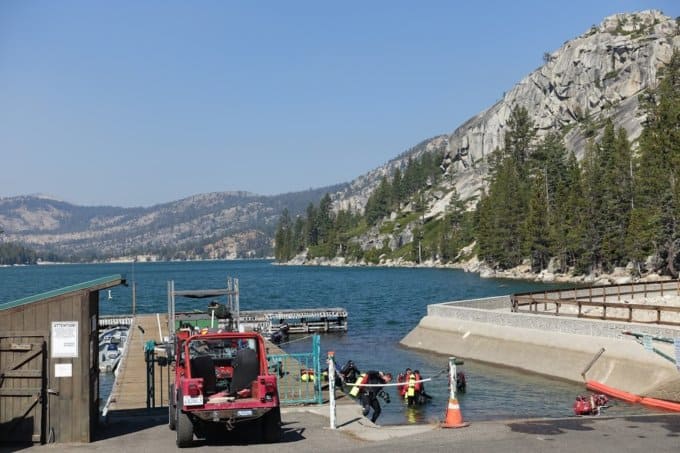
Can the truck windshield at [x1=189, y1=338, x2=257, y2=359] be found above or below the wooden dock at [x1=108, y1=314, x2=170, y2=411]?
above

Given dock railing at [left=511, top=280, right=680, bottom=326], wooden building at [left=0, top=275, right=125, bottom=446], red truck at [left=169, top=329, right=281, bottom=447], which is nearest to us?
red truck at [left=169, top=329, right=281, bottom=447]

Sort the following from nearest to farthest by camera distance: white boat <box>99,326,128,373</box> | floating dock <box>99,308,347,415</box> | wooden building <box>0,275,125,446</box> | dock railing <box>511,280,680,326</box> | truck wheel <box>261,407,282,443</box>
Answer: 1. wooden building <box>0,275,125,446</box>
2. truck wheel <box>261,407,282,443</box>
3. floating dock <box>99,308,347,415</box>
4. dock railing <box>511,280,680,326</box>
5. white boat <box>99,326,128,373</box>

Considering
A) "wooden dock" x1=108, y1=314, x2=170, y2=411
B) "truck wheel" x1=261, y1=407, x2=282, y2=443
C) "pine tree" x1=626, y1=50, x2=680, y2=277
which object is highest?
"pine tree" x1=626, y1=50, x2=680, y2=277


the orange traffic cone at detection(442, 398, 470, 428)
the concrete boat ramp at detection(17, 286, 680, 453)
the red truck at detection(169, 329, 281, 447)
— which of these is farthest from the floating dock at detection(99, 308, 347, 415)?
the orange traffic cone at detection(442, 398, 470, 428)

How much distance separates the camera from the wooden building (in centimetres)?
1656

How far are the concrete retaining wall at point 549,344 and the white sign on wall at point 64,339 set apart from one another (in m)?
19.6

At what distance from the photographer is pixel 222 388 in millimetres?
17969

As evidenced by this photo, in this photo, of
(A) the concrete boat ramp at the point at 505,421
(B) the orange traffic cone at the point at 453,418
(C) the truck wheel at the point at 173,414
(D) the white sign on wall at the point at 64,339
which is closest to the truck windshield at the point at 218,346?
(C) the truck wheel at the point at 173,414

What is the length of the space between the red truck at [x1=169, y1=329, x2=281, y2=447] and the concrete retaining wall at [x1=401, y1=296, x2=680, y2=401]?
15964 mm

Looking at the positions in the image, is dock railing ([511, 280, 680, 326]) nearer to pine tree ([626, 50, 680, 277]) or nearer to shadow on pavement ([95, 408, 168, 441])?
shadow on pavement ([95, 408, 168, 441])

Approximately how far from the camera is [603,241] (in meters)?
118

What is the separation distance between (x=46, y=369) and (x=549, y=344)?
25409 mm

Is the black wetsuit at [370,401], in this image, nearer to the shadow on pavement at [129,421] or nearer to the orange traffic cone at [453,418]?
the orange traffic cone at [453,418]

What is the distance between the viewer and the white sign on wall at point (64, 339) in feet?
55.1
